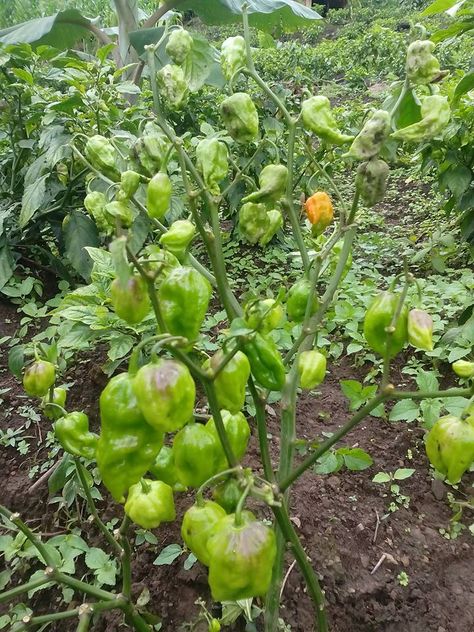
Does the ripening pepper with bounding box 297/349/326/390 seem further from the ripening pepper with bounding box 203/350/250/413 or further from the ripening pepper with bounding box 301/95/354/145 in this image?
the ripening pepper with bounding box 301/95/354/145

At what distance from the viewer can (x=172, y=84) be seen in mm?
684

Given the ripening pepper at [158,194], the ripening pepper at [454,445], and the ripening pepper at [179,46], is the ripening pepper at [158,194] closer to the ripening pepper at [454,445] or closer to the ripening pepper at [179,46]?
the ripening pepper at [179,46]

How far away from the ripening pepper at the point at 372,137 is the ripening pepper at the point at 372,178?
1cm

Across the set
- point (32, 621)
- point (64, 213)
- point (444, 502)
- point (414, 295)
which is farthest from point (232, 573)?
point (64, 213)

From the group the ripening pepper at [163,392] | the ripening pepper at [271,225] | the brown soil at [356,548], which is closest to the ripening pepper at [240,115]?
the ripening pepper at [271,225]

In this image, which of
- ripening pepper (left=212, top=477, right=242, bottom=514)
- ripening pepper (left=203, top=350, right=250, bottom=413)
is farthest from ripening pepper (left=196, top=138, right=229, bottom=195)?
ripening pepper (left=212, top=477, right=242, bottom=514)

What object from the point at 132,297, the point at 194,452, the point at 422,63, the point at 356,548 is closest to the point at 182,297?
the point at 132,297

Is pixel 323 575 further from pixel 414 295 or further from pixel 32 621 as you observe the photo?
pixel 414 295

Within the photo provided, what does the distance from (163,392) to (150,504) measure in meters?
0.26

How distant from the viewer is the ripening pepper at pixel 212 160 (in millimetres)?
662

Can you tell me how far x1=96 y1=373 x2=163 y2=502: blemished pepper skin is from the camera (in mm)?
521

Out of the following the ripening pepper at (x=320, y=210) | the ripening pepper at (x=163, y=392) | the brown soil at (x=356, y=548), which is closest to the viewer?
the ripening pepper at (x=163, y=392)

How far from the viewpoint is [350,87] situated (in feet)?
23.4

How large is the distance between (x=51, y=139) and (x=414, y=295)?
134cm
